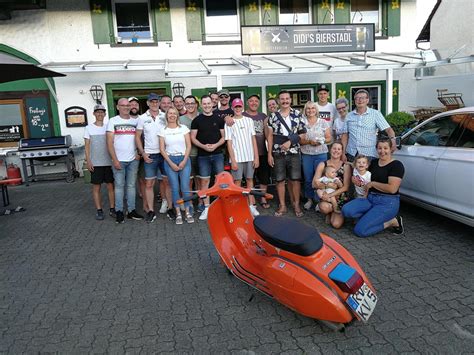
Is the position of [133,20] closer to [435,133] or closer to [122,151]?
[122,151]

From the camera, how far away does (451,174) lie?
4375 mm

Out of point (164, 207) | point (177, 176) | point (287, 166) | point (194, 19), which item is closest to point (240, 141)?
point (287, 166)

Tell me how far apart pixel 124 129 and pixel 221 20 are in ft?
20.8

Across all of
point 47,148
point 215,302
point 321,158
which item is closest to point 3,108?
point 47,148

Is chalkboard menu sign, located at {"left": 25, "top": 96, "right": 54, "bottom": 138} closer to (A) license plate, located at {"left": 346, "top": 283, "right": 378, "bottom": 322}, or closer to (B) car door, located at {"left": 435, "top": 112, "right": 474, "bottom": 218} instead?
(B) car door, located at {"left": 435, "top": 112, "right": 474, "bottom": 218}

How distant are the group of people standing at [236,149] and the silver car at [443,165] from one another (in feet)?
1.38

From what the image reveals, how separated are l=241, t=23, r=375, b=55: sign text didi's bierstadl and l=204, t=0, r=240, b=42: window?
6.82 feet

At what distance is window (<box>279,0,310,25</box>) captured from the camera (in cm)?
1082

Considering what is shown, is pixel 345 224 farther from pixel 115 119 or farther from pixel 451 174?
Answer: pixel 115 119

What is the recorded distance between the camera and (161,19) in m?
10.1

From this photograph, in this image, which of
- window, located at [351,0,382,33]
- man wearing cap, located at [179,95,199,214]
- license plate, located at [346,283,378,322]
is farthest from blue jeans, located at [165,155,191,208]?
Result: window, located at [351,0,382,33]

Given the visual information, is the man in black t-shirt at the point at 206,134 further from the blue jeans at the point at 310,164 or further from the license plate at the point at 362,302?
the license plate at the point at 362,302

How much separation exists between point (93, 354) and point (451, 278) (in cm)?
323

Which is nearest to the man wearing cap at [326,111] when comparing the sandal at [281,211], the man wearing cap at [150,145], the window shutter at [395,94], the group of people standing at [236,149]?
the group of people standing at [236,149]
